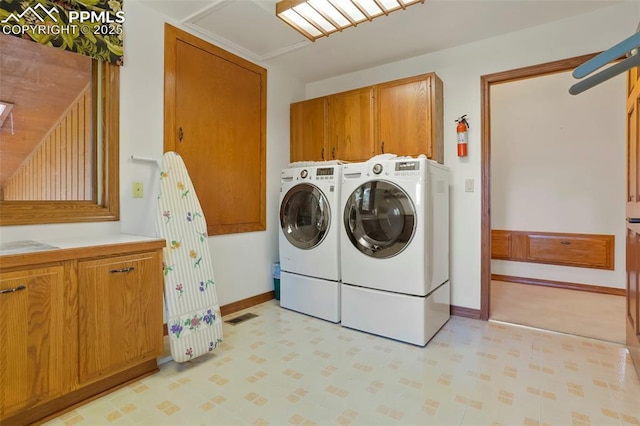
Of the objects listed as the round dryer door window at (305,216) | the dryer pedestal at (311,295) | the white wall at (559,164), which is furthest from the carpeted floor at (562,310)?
the round dryer door window at (305,216)

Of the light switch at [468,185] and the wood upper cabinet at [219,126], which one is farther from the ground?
the wood upper cabinet at [219,126]

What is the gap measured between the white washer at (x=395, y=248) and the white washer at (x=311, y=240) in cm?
11

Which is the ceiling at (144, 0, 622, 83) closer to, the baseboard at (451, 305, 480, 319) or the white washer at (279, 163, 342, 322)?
the white washer at (279, 163, 342, 322)

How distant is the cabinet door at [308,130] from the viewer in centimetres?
331

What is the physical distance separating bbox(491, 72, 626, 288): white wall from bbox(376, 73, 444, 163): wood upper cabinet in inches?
76.3

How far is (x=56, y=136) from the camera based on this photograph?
6.48 feet

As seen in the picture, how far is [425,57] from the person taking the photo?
300cm

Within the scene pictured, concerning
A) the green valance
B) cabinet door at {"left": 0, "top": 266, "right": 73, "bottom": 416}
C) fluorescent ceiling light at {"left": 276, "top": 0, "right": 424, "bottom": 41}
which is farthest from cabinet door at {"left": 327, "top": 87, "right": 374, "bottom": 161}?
cabinet door at {"left": 0, "top": 266, "right": 73, "bottom": 416}

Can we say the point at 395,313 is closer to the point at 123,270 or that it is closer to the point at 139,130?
the point at 123,270

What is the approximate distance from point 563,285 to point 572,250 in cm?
43

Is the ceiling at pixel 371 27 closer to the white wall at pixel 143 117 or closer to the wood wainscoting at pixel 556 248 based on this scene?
the white wall at pixel 143 117

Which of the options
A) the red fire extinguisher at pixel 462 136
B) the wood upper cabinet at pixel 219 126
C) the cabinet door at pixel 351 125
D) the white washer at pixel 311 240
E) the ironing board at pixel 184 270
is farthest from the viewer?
the cabinet door at pixel 351 125

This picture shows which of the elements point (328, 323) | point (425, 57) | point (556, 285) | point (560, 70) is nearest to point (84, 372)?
point (328, 323)

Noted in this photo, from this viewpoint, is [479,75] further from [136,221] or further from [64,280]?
[64,280]
